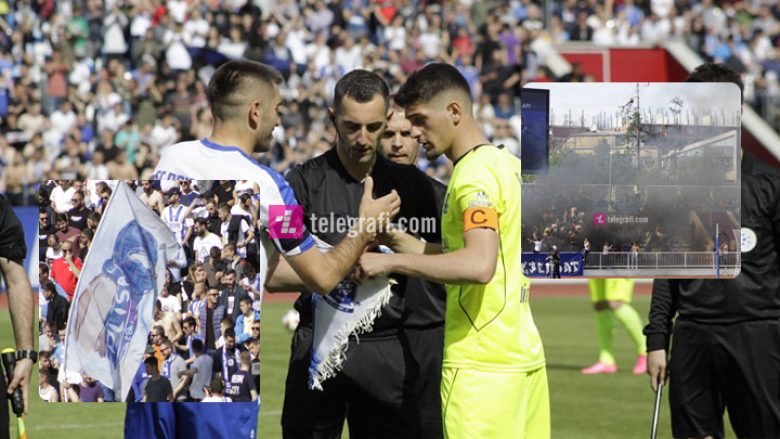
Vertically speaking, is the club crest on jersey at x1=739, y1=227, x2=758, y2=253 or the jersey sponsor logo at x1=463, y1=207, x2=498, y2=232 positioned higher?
the jersey sponsor logo at x1=463, y1=207, x2=498, y2=232

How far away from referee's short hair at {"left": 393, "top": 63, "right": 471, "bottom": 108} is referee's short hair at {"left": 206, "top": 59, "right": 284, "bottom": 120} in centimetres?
57

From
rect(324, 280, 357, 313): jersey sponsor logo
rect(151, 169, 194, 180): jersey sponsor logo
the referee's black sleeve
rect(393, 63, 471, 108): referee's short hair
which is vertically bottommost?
the referee's black sleeve

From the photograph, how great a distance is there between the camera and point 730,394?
7.14 m

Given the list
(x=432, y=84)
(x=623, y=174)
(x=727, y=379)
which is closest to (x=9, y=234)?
(x=432, y=84)

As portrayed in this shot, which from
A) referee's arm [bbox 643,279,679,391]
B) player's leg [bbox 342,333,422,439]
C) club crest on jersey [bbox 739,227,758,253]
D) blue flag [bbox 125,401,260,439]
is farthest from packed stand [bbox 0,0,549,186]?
blue flag [bbox 125,401,260,439]

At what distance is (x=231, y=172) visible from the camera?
201 inches

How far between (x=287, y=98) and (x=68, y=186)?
2279 centimetres

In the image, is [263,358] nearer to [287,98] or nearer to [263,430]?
[263,430]

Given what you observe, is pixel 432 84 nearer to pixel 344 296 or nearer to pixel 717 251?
pixel 344 296

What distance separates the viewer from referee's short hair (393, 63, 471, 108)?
536 centimetres

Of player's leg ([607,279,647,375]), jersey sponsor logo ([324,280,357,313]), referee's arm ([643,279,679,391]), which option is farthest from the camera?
player's leg ([607,279,647,375])

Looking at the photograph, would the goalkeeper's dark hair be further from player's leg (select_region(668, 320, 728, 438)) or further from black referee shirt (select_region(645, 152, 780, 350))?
player's leg (select_region(668, 320, 728, 438))

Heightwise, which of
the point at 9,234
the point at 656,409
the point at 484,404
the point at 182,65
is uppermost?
the point at 182,65

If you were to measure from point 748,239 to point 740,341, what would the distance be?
21.9 inches
